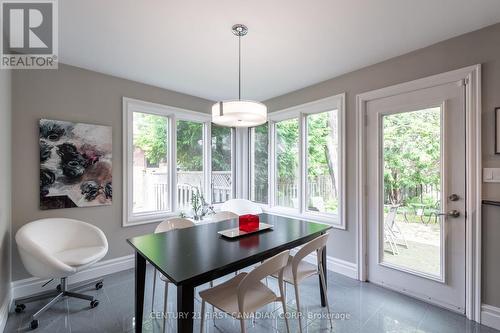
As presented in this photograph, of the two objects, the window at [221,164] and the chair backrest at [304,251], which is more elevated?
the window at [221,164]

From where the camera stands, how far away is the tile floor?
199 centimetres

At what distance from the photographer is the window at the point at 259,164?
14.0 ft

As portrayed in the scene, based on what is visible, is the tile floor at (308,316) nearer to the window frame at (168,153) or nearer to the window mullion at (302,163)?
the window frame at (168,153)

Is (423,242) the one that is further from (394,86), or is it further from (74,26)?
(74,26)

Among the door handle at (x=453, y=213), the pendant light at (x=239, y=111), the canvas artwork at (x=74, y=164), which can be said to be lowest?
the door handle at (x=453, y=213)

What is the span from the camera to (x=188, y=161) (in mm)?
3947

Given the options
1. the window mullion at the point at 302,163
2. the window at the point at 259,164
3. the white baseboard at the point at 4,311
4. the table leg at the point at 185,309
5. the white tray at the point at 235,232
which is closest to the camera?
the table leg at the point at 185,309

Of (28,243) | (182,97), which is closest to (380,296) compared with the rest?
(28,243)

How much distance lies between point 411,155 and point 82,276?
158 inches

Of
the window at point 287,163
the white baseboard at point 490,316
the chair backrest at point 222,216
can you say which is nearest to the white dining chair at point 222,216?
the chair backrest at point 222,216

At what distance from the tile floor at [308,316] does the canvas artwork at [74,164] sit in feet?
3.49

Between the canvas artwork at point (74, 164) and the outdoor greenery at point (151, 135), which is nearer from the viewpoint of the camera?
the canvas artwork at point (74, 164)

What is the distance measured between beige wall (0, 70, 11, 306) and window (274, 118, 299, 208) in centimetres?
332

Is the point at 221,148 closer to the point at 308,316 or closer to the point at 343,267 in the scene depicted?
the point at 343,267
